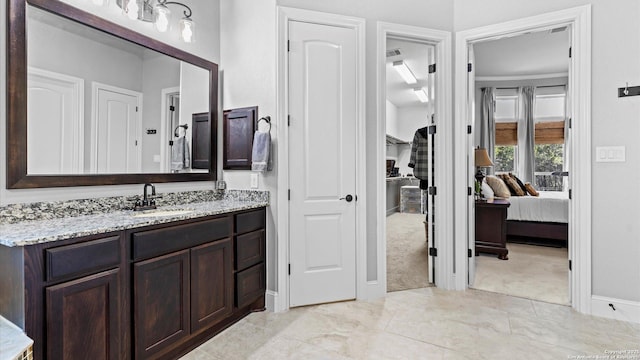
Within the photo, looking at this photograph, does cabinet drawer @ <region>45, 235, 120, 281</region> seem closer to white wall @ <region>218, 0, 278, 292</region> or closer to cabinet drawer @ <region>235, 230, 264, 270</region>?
cabinet drawer @ <region>235, 230, 264, 270</region>

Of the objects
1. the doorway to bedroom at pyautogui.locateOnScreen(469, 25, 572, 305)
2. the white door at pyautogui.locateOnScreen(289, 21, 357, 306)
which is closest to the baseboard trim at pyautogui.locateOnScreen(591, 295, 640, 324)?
the doorway to bedroom at pyautogui.locateOnScreen(469, 25, 572, 305)

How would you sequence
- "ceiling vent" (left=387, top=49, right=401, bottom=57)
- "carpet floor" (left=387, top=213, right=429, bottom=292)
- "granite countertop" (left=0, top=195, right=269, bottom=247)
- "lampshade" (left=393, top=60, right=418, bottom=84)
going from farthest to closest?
"lampshade" (left=393, top=60, right=418, bottom=84), "ceiling vent" (left=387, top=49, right=401, bottom=57), "carpet floor" (left=387, top=213, right=429, bottom=292), "granite countertop" (left=0, top=195, right=269, bottom=247)

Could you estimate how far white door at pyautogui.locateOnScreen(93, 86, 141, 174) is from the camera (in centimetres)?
204

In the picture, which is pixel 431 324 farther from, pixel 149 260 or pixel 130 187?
pixel 130 187

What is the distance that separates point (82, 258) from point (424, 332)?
2.14 meters

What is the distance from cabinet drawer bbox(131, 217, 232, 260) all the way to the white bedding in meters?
4.27

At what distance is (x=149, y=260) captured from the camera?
1.74 m

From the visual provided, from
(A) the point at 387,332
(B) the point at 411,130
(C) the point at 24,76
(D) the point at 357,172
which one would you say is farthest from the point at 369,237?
(B) the point at 411,130

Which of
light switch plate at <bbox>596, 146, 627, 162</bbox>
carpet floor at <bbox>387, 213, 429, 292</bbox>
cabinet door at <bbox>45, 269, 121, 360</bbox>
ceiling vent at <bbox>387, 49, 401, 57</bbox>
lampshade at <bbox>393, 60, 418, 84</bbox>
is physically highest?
lampshade at <bbox>393, 60, 418, 84</bbox>

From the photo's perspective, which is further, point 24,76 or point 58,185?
point 58,185

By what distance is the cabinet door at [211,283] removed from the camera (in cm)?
203

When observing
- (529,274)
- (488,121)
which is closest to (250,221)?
(529,274)

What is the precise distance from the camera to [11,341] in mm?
1192

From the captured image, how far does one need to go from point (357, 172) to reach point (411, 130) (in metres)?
6.77
